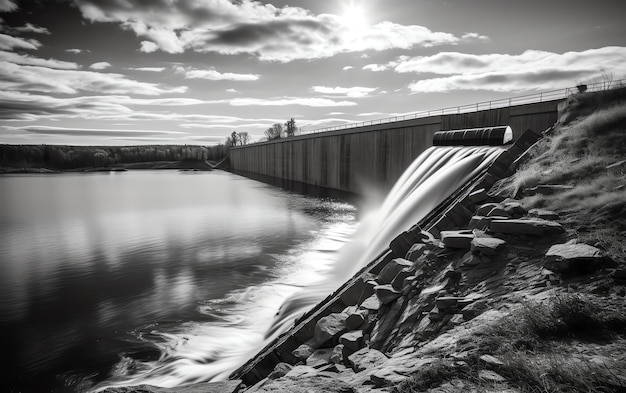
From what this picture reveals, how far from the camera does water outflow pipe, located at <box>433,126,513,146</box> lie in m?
18.8

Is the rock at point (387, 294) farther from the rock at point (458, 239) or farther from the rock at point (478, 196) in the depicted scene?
the rock at point (478, 196)

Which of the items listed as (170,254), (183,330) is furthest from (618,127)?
(170,254)

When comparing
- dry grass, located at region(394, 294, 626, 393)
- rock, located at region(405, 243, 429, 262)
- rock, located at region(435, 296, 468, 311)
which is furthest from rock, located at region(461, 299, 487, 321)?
rock, located at region(405, 243, 429, 262)

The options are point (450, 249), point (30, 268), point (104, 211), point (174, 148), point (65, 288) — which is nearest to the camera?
point (450, 249)

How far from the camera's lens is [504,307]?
211 inches

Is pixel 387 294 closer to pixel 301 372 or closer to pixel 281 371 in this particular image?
pixel 301 372

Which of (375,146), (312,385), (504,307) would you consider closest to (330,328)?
(312,385)

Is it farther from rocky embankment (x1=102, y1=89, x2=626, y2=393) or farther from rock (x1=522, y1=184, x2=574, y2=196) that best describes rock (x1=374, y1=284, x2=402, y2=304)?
rock (x1=522, y1=184, x2=574, y2=196)

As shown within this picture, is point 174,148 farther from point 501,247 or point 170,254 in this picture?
point 501,247

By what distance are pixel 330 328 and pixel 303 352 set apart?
765 millimetres

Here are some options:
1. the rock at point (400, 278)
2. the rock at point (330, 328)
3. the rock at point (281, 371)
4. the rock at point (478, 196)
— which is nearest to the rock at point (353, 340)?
the rock at point (330, 328)

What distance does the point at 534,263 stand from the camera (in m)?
6.19

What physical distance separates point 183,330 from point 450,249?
9133mm

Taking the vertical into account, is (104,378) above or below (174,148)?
below
